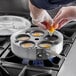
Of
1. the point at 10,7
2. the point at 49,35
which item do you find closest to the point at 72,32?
the point at 49,35

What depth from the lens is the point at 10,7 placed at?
4.28ft

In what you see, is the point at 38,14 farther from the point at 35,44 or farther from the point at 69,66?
the point at 69,66

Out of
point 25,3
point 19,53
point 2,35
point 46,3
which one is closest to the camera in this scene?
point 46,3

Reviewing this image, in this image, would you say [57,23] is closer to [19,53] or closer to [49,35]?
[49,35]

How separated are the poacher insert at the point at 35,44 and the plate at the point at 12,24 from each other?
101mm

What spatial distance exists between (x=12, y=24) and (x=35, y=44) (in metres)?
0.30

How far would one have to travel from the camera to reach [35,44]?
90cm

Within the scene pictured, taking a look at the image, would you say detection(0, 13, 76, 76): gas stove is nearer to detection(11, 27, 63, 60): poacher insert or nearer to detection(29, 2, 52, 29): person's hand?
detection(11, 27, 63, 60): poacher insert

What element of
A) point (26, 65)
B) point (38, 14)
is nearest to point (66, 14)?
point (38, 14)

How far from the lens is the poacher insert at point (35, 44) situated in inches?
33.7

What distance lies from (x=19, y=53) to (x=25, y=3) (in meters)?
0.47

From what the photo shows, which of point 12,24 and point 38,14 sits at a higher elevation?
point 38,14

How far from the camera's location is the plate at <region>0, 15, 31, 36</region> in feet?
3.60

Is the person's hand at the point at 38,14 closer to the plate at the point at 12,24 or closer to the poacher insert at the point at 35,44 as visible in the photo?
the poacher insert at the point at 35,44
